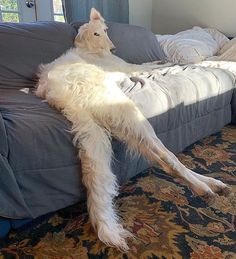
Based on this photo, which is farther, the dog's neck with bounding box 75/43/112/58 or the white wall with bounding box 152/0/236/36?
the white wall with bounding box 152/0/236/36

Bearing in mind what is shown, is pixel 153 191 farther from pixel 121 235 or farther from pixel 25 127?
pixel 25 127

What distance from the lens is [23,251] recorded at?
1278 millimetres

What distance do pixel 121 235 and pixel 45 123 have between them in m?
0.58

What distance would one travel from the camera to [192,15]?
3795 mm

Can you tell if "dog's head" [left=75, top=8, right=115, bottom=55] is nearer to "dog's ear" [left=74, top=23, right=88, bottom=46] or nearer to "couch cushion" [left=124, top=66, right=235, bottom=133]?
"dog's ear" [left=74, top=23, right=88, bottom=46]

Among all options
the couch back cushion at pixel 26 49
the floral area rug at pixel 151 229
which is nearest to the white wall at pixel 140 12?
the couch back cushion at pixel 26 49

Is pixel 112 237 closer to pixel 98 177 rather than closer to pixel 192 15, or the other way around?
pixel 98 177

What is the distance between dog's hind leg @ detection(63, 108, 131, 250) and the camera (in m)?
1.28

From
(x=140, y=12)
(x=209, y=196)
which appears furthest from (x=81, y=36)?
(x=140, y=12)

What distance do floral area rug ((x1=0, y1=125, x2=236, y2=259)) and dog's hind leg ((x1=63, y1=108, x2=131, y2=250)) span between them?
0.26ft

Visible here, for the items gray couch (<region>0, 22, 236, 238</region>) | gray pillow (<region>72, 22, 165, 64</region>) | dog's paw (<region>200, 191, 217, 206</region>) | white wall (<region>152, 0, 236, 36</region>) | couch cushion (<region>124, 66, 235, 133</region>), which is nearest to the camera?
gray couch (<region>0, 22, 236, 238</region>)

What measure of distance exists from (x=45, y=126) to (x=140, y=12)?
3109 mm

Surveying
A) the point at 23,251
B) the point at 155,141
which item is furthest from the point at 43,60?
the point at 23,251

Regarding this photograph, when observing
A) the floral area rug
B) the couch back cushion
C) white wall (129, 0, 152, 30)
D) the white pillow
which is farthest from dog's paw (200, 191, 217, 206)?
white wall (129, 0, 152, 30)
